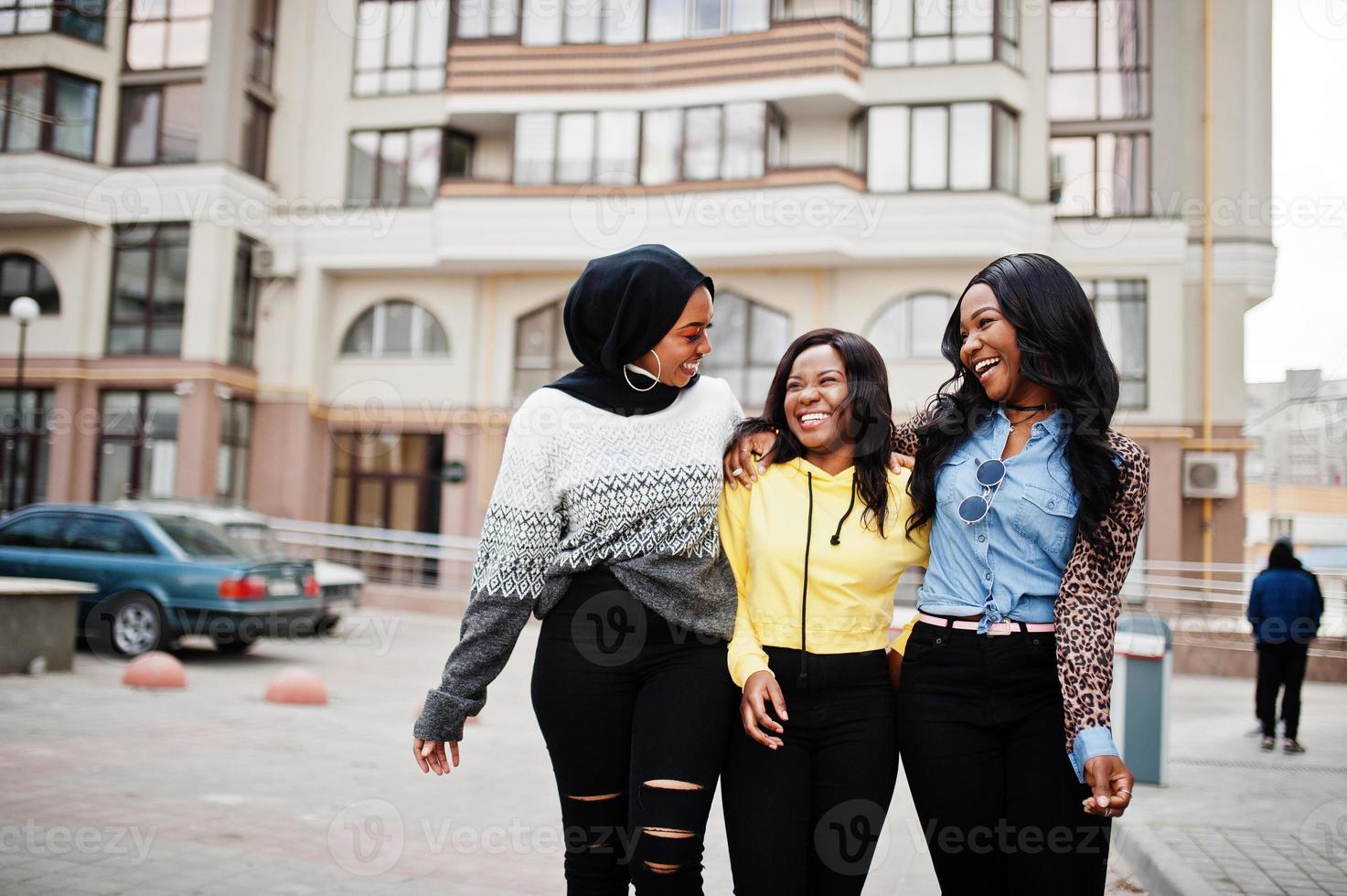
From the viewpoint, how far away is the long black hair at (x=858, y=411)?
3.20 meters

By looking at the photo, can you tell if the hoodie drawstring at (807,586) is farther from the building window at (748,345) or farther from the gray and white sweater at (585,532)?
the building window at (748,345)

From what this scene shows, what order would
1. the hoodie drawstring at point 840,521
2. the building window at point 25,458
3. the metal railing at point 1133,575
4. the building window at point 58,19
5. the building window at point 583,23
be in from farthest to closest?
the building window at point 25,458 → the building window at point 58,19 → the building window at point 583,23 → the metal railing at point 1133,575 → the hoodie drawstring at point 840,521

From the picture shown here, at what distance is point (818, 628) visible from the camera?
304 cm

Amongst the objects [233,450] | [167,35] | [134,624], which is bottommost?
[134,624]

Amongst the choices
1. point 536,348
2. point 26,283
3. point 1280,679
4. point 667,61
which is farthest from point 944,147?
point 26,283

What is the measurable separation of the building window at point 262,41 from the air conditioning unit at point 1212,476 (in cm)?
2144

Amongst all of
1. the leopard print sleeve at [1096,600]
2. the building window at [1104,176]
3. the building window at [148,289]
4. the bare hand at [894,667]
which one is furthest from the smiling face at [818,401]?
the building window at [148,289]

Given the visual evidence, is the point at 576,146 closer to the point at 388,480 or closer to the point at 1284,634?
the point at 388,480

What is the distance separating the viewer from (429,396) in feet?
85.0

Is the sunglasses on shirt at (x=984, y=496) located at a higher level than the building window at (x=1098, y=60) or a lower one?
lower

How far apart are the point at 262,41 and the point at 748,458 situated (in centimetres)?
2660

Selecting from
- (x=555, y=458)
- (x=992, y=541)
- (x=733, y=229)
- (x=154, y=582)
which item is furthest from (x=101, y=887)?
(x=733, y=229)

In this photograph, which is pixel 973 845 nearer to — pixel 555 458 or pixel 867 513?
pixel 867 513

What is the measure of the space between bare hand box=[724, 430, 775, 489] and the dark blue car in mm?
10104
